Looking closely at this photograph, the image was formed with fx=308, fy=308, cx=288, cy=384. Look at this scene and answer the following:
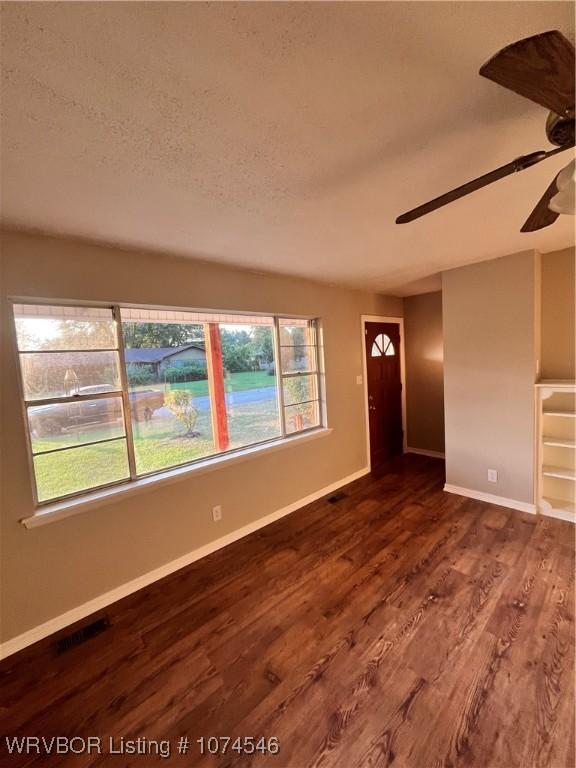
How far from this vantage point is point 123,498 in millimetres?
2178

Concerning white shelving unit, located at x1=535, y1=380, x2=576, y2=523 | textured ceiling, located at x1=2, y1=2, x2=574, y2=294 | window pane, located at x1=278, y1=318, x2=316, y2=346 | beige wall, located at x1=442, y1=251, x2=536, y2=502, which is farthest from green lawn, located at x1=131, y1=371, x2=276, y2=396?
white shelving unit, located at x1=535, y1=380, x2=576, y2=523

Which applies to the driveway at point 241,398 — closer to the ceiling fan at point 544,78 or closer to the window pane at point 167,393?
the window pane at point 167,393

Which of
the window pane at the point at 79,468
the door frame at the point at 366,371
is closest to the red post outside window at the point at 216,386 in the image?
the window pane at the point at 79,468

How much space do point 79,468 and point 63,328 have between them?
952mm

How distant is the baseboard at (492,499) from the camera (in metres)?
2.98

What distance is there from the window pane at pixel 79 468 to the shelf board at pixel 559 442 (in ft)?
12.1

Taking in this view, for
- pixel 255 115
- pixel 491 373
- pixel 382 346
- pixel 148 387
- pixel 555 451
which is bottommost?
pixel 555 451

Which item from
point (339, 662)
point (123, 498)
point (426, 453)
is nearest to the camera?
point (339, 662)

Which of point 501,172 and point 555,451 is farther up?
point 501,172

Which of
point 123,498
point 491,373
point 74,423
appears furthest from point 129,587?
point 491,373

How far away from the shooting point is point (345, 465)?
3.89 meters

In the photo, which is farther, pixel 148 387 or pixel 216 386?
pixel 216 386

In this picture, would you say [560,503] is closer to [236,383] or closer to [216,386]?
[236,383]

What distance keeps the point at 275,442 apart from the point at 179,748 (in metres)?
2.14
